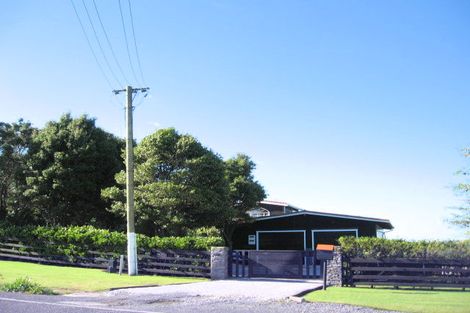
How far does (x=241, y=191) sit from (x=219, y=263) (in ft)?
60.7

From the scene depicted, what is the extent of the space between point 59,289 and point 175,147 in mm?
13984

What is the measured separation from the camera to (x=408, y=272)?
1709 cm

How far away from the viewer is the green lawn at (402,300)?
11109mm

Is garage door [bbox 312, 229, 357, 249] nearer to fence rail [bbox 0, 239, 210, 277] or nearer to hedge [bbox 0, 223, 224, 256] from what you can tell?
hedge [bbox 0, 223, 224, 256]

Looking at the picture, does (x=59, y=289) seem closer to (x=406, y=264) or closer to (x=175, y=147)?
(x=406, y=264)

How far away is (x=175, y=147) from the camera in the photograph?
27.8m

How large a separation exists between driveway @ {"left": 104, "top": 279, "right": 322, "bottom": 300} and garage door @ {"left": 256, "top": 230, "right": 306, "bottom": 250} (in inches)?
600

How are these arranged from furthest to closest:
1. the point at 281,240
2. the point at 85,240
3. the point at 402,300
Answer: the point at 281,240, the point at 85,240, the point at 402,300

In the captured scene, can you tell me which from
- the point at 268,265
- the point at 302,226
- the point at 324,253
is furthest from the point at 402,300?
the point at 302,226

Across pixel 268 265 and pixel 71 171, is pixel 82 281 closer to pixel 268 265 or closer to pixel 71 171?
pixel 268 265

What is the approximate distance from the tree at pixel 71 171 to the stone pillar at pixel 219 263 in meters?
16.0

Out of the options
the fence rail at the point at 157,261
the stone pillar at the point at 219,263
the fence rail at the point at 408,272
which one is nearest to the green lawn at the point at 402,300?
the fence rail at the point at 408,272

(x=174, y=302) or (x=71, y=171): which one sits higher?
(x=71, y=171)

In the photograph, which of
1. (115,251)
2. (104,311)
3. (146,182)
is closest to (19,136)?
(146,182)
